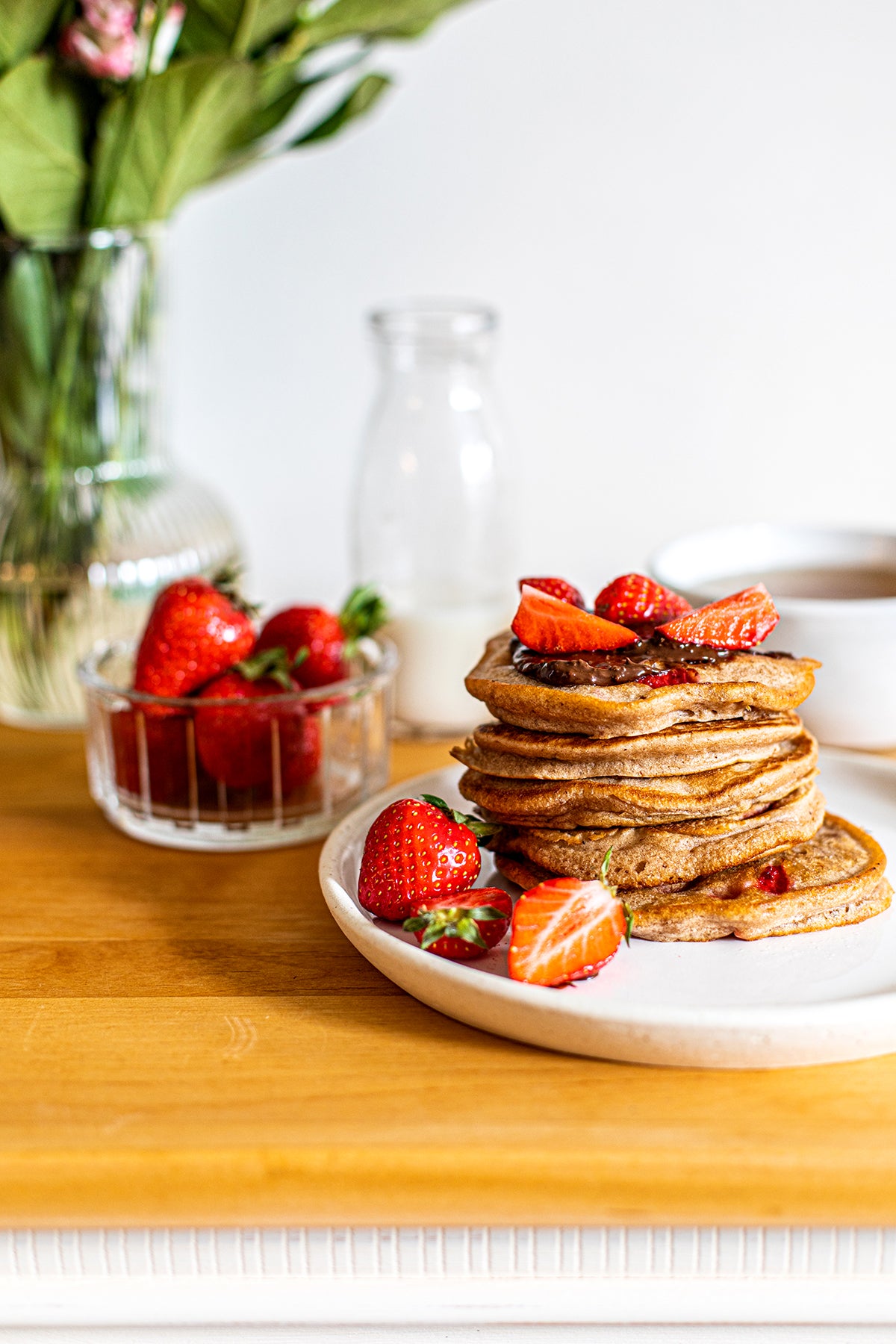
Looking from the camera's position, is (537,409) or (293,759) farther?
(537,409)

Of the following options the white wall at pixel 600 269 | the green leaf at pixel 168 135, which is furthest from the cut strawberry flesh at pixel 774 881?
the white wall at pixel 600 269

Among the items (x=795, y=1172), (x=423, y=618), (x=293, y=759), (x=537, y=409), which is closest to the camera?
(x=795, y=1172)

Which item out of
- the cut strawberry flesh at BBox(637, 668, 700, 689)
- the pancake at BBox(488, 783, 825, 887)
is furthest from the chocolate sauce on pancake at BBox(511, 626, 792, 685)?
the pancake at BBox(488, 783, 825, 887)

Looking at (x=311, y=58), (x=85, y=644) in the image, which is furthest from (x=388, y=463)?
(x=311, y=58)

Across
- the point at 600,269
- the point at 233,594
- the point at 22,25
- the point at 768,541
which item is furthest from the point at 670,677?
the point at 600,269

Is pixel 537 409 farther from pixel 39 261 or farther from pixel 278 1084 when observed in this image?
pixel 278 1084

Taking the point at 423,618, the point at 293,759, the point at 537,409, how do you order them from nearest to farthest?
the point at 293,759
the point at 423,618
the point at 537,409

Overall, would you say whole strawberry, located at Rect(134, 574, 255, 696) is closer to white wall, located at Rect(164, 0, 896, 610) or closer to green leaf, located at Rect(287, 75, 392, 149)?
green leaf, located at Rect(287, 75, 392, 149)

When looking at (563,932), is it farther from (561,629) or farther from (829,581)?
(829,581)
